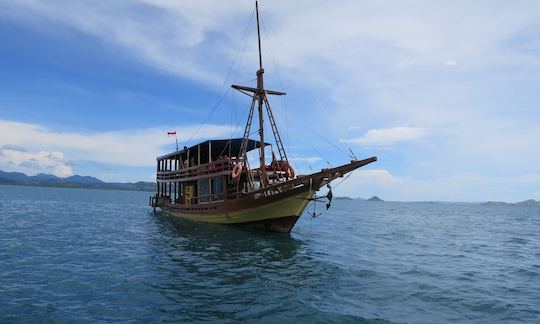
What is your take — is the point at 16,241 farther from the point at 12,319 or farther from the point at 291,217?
the point at 291,217

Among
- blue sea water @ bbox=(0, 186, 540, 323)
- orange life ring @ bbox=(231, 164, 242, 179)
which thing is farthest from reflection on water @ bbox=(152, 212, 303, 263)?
orange life ring @ bbox=(231, 164, 242, 179)

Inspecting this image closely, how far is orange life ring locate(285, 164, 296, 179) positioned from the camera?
91.9 ft

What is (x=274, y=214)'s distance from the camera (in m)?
24.2

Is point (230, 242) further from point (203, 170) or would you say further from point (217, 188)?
point (203, 170)

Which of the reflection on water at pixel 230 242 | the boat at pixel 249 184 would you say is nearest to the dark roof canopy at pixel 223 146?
the boat at pixel 249 184

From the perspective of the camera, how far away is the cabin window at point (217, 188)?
28266 mm

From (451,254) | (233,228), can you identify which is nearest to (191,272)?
(233,228)

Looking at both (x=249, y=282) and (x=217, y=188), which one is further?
(x=217, y=188)

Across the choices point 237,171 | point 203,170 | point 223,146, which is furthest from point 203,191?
point 237,171

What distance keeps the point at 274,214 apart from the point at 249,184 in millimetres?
2851

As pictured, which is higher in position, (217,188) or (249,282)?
(217,188)

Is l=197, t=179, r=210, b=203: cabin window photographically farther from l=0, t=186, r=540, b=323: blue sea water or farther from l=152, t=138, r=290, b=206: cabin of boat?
l=0, t=186, r=540, b=323: blue sea water

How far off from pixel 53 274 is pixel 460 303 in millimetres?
12376

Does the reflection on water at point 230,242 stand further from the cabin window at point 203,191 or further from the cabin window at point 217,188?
the cabin window at point 203,191
